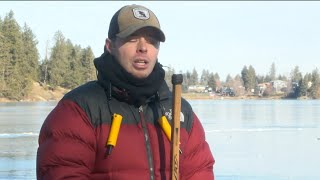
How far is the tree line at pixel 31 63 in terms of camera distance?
69500 mm

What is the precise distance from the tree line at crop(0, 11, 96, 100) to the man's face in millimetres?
58248

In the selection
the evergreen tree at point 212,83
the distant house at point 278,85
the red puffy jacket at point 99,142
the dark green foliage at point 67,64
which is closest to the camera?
the red puffy jacket at point 99,142

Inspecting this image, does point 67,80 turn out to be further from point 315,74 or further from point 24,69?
point 315,74

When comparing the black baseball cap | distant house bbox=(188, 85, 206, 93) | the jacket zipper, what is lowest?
distant house bbox=(188, 85, 206, 93)

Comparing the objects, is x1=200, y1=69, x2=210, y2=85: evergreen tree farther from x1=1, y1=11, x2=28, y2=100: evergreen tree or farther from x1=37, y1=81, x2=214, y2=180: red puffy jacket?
x1=37, y1=81, x2=214, y2=180: red puffy jacket

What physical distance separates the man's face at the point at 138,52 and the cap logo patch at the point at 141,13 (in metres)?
0.06

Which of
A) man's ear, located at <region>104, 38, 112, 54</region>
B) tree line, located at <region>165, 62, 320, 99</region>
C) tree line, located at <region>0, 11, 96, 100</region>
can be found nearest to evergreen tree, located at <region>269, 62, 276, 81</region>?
tree line, located at <region>165, 62, 320, 99</region>

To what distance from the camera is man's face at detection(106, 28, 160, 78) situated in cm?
280

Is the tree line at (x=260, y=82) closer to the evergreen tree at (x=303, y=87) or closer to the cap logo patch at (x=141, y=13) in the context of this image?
the evergreen tree at (x=303, y=87)

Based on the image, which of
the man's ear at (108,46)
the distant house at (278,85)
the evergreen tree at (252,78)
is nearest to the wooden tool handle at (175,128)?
the man's ear at (108,46)

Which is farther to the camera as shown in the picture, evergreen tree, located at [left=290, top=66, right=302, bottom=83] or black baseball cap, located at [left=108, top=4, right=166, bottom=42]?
evergreen tree, located at [left=290, top=66, right=302, bottom=83]

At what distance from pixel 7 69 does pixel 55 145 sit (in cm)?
7190

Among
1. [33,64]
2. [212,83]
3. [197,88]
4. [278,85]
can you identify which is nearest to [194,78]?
[212,83]

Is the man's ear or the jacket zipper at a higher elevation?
the man's ear
